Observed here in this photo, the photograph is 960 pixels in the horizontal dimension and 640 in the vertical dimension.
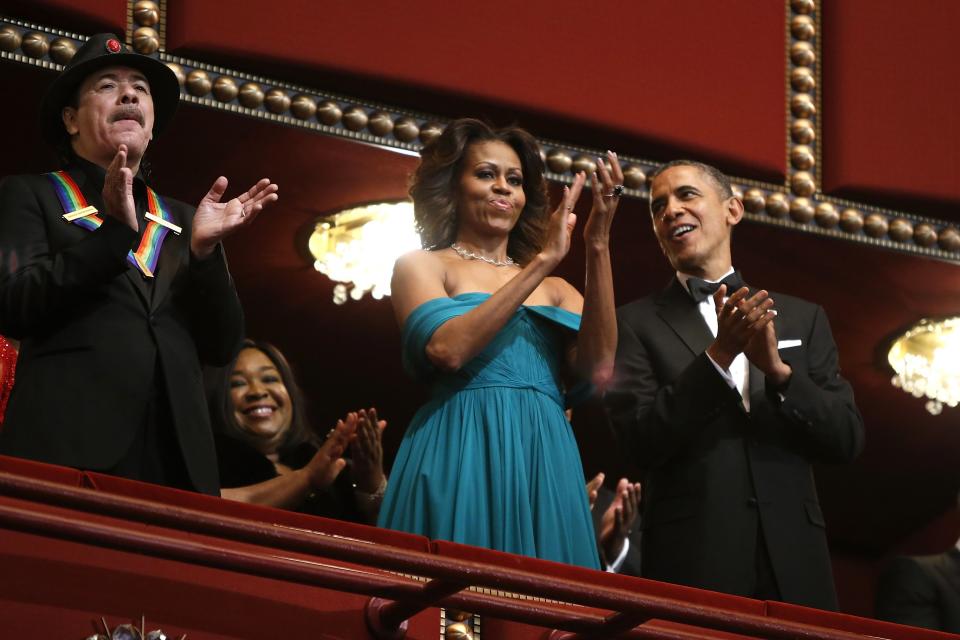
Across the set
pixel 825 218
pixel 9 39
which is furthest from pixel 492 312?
→ pixel 825 218

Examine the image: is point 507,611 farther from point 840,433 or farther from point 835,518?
point 835,518

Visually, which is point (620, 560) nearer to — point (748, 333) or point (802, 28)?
point (748, 333)

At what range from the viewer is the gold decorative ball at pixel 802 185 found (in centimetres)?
527

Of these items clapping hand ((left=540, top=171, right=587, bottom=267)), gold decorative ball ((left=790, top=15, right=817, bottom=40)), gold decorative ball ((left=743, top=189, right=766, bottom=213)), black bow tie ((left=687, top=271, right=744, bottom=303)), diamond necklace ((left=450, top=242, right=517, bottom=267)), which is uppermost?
gold decorative ball ((left=790, top=15, right=817, bottom=40))

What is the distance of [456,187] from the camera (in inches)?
168

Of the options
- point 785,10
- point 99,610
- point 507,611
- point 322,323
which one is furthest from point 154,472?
point 785,10

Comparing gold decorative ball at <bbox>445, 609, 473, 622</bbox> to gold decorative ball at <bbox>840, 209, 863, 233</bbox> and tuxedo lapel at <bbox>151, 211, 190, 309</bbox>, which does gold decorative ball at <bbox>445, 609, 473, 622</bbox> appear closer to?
tuxedo lapel at <bbox>151, 211, 190, 309</bbox>

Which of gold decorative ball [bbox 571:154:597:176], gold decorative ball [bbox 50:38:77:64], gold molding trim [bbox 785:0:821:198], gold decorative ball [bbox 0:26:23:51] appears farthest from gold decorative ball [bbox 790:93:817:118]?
gold decorative ball [bbox 0:26:23:51]

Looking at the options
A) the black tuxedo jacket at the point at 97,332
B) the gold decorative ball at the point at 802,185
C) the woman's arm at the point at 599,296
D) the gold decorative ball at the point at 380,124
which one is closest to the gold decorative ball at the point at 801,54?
the gold decorative ball at the point at 802,185

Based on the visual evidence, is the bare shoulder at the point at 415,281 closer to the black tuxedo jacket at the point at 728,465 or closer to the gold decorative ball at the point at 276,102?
the black tuxedo jacket at the point at 728,465

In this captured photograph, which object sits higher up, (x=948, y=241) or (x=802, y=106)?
(x=802, y=106)

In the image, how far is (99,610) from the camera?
2.98 m

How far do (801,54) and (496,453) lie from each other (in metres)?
2.02

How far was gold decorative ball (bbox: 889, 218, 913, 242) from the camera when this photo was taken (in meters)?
5.33
